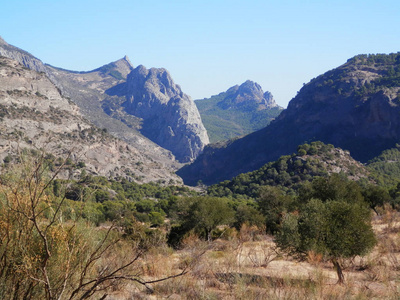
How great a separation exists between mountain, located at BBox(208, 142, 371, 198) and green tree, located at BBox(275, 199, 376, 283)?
51.1 meters

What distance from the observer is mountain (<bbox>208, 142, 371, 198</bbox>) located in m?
65.4

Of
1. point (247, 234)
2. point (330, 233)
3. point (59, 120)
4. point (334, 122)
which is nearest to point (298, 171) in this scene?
point (334, 122)

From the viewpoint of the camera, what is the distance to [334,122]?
10762 cm

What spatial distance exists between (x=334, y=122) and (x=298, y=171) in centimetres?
4922

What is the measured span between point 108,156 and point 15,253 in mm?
81669

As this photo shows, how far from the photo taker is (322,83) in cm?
11938

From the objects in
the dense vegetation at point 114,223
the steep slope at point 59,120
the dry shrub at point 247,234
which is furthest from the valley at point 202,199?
the steep slope at point 59,120

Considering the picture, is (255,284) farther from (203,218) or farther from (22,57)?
(22,57)

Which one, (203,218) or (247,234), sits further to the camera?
(203,218)

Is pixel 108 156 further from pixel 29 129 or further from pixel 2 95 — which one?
pixel 2 95

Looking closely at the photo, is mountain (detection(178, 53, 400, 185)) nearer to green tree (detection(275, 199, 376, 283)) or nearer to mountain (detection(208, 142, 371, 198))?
mountain (detection(208, 142, 371, 198))

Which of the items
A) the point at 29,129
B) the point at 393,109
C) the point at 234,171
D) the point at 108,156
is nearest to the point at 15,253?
the point at 29,129

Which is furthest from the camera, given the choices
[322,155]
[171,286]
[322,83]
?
[322,83]

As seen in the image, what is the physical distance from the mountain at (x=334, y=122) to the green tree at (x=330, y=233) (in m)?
86.3
